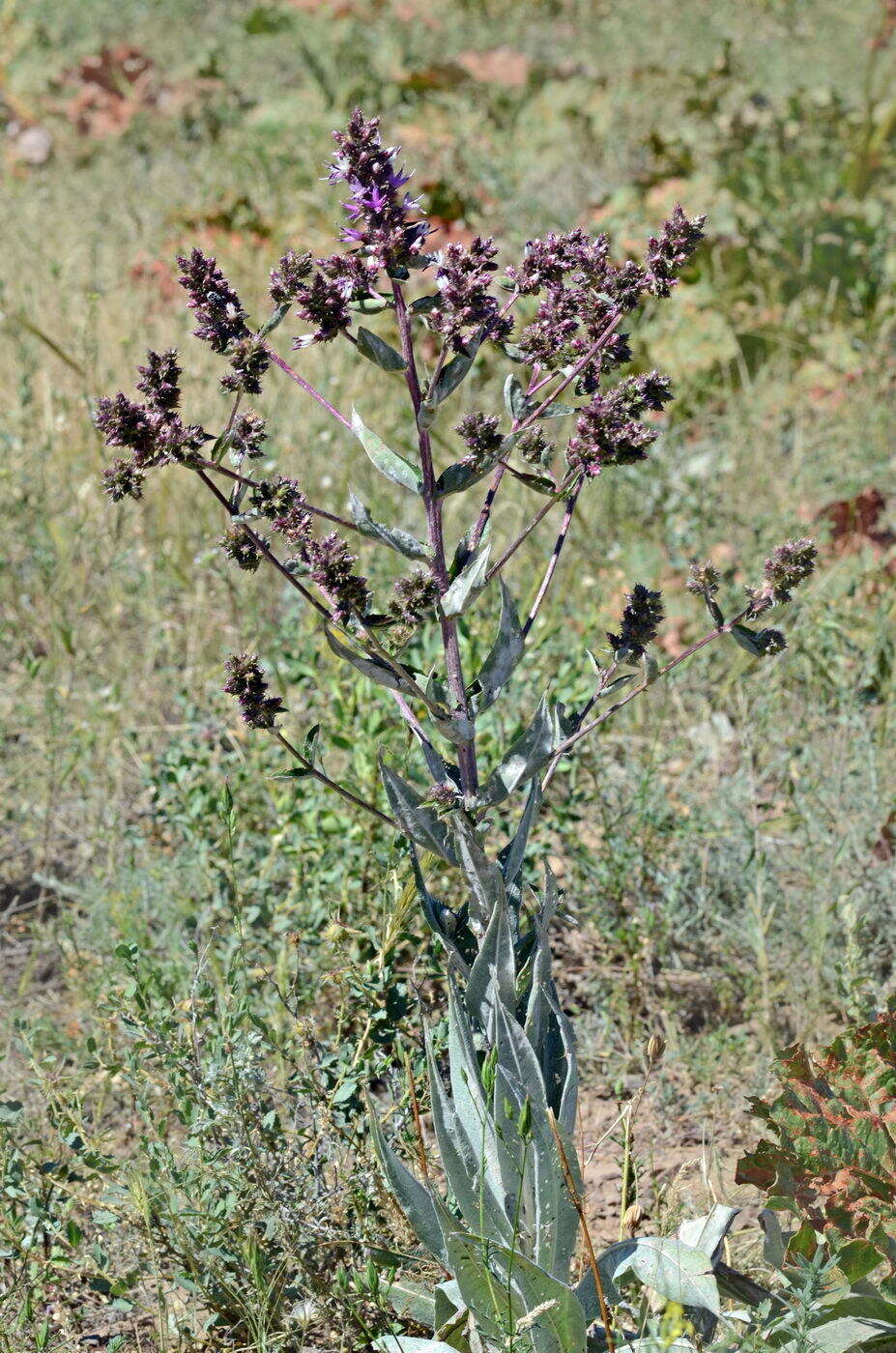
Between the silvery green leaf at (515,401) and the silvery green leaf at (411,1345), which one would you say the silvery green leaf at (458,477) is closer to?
the silvery green leaf at (515,401)

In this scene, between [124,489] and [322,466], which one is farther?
[322,466]

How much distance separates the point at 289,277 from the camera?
150cm

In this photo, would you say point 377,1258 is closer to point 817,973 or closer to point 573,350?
point 817,973

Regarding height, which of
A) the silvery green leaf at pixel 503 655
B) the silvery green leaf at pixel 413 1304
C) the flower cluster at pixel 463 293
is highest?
the flower cluster at pixel 463 293

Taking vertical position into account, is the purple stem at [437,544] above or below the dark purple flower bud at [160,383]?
below

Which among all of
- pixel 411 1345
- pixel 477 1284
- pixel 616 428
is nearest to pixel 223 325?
pixel 616 428

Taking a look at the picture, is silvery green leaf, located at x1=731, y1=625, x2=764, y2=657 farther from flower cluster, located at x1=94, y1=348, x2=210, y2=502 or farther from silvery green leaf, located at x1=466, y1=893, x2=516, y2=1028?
flower cluster, located at x1=94, y1=348, x2=210, y2=502

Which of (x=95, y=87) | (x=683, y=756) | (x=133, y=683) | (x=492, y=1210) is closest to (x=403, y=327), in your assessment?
(x=492, y=1210)

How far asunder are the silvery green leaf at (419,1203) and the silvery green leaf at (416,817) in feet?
1.12

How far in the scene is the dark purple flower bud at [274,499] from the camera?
1507 mm

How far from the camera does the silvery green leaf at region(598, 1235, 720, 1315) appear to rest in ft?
5.21

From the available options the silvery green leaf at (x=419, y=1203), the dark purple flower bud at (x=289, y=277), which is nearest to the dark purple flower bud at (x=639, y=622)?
the dark purple flower bud at (x=289, y=277)

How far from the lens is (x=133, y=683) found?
3686 millimetres

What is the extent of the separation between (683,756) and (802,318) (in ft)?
8.15
